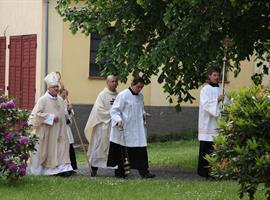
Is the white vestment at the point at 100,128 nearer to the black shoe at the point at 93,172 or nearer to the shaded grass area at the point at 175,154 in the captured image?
the black shoe at the point at 93,172

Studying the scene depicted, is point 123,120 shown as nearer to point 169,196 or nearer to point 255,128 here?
point 169,196

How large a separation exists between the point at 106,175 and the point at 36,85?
9.29m

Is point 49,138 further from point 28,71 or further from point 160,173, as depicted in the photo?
point 28,71

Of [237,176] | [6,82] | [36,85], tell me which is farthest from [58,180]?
[6,82]

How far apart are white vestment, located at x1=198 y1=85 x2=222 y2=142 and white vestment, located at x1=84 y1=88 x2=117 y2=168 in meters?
1.61

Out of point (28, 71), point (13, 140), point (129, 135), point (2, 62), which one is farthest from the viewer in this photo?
Result: point (2, 62)

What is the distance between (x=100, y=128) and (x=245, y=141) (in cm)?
673

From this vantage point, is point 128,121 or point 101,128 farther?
point 101,128

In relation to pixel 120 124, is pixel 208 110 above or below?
above

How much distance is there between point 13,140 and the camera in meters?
11.1

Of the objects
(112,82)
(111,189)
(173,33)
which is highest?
(173,33)

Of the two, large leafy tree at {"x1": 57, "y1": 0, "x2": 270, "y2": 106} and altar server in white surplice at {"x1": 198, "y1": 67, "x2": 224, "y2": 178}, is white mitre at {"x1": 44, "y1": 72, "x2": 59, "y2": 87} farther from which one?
altar server in white surplice at {"x1": 198, "y1": 67, "x2": 224, "y2": 178}

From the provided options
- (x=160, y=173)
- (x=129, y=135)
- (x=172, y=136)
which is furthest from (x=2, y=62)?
(x=129, y=135)

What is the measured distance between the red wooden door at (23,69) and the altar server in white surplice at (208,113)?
390 inches
